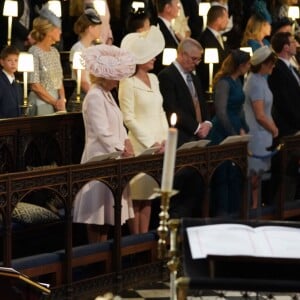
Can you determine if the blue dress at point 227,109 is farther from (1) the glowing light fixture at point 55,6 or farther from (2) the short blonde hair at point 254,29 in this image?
(1) the glowing light fixture at point 55,6

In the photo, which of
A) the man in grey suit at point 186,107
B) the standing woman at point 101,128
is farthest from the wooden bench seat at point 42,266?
the man in grey suit at point 186,107

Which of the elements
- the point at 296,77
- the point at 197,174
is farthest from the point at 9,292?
the point at 296,77

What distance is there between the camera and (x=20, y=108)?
12898 mm

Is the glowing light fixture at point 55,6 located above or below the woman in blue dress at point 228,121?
above

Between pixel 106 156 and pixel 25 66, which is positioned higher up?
pixel 25 66

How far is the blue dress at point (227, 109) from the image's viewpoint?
41.4 ft

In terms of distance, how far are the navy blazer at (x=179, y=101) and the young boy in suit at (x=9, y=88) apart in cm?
147

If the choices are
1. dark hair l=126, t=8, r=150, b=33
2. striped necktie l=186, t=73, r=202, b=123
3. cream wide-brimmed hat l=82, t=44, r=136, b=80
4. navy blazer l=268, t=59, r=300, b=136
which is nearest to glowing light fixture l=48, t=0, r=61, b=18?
Answer: dark hair l=126, t=8, r=150, b=33

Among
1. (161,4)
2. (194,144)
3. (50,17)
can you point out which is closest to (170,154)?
(194,144)

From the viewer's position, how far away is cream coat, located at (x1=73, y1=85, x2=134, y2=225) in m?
11.0

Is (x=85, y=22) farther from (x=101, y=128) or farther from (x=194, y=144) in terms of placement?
(x=101, y=128)

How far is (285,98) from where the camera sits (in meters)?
13.9

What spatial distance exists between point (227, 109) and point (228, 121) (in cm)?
11

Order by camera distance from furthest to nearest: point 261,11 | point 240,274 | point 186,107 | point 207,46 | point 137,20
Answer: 1. point 261,11
2. point 207,46
3. point 137,20
4. point 186,107
5. point 240,274
